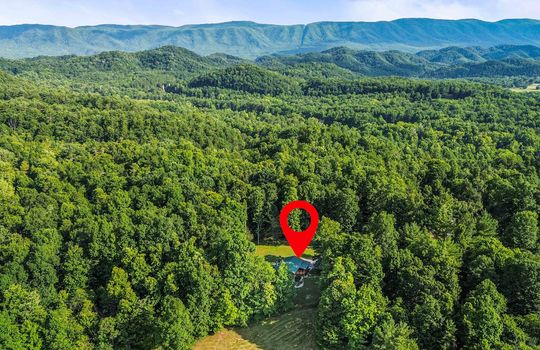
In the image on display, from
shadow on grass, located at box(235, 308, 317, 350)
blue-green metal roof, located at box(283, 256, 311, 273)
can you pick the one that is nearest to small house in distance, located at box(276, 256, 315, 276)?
blue-green metal roof, located at box(283, 256, 311, 273)

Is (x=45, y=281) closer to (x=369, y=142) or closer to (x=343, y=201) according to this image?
(x=343, y=201)

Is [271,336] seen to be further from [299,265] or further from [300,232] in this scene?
[300,232]

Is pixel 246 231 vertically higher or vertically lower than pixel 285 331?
higher

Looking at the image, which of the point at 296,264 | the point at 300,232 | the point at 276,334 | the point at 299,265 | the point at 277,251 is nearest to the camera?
the point at 276,334

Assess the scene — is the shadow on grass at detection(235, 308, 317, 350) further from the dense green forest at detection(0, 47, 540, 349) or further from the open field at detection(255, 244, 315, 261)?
the open field at detection(255, 244, 315, 261)

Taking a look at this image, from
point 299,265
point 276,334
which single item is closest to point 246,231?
point 299,265

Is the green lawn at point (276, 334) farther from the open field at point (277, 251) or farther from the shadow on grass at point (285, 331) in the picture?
the open field at point (277, 251)
